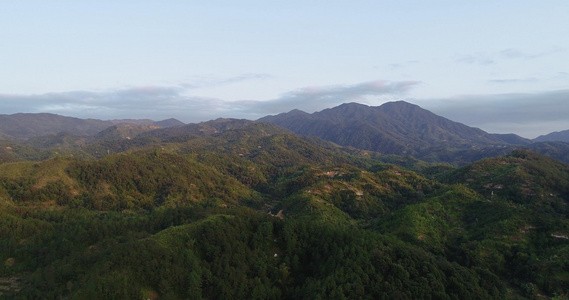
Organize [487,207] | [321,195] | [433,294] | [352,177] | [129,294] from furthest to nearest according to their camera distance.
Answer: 1. [352,177]
2. [321,195]
3. [487,207]
4. [433,294]
5. [129,294]

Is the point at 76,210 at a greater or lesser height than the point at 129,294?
lesser

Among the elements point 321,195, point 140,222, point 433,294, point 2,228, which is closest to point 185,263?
point 140,222

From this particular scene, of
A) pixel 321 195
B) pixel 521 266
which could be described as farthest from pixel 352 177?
pixel 521 266

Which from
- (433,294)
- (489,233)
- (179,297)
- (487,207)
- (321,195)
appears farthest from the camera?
(321,195)

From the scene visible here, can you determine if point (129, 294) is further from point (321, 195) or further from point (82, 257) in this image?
point (321, 195)

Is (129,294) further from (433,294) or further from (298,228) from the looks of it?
(433,294)

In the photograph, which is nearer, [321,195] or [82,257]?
[82,257]

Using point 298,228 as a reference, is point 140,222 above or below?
below

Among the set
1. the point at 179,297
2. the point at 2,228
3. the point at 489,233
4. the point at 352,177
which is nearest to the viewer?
the point at 179,297

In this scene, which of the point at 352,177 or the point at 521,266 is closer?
the point at 521,266
